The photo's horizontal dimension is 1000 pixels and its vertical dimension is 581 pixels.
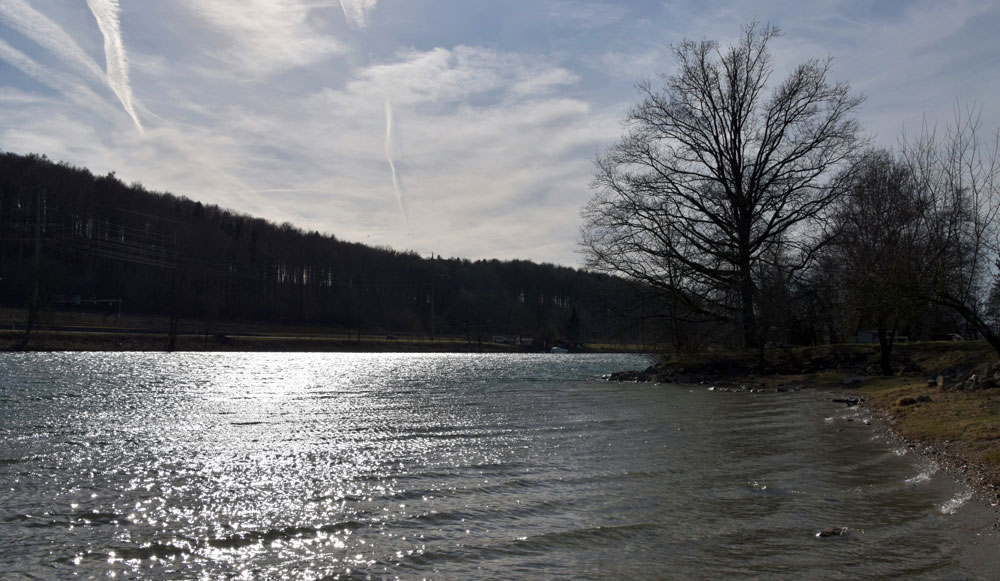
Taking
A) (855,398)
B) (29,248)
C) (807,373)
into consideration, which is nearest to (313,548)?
(855,398)

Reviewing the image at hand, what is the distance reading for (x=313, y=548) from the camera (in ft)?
23.3

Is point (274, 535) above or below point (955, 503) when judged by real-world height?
below

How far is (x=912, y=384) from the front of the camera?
70.8 ft

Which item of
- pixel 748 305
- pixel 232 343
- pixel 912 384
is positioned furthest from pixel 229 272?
pixel 912 384

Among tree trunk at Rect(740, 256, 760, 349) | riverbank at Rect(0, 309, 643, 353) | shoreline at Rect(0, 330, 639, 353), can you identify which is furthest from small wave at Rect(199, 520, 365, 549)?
shoreline at Rect(0, 330, 639, 353)

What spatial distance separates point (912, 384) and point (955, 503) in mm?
14735

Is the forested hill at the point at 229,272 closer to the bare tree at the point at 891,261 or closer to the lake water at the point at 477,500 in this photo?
the bare tree at the point at 891,261

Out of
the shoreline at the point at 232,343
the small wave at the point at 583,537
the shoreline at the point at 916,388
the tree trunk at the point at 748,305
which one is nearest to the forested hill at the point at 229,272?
the shoreline at the point at 232,343

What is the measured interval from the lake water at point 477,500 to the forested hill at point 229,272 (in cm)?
6535

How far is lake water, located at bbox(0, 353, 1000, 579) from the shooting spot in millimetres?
6656

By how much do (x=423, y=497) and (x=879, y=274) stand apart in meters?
15.5

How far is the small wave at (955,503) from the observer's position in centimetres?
845

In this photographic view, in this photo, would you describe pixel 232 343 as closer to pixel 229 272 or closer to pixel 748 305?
pixel 229 272

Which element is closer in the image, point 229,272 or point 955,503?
point 955,503
